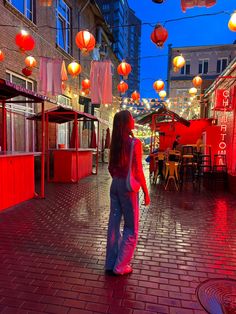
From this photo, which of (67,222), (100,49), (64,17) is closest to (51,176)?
(67,222)

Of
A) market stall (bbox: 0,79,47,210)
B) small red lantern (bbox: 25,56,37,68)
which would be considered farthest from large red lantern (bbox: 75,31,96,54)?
market stall (bbox: 0,79,47,210)

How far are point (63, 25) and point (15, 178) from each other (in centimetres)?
1087

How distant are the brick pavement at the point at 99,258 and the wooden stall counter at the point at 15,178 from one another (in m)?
0.30

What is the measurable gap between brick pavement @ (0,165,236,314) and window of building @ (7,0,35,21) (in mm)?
7685

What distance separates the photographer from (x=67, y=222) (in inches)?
211

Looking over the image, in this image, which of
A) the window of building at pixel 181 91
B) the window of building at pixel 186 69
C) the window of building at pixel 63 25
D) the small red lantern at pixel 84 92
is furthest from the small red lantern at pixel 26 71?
the window of building at pixel 186 69

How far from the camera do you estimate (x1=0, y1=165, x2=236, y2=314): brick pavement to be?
272cm

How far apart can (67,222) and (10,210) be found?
1735 mm

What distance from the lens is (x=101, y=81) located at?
33.9 ft

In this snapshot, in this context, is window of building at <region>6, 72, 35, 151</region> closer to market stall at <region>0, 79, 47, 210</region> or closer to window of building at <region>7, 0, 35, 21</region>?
market stall at <region>0, 79, 47, 210</region>

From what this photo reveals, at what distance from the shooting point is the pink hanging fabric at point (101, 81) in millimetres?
10273

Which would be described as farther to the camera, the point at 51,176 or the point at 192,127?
the point at 192,127

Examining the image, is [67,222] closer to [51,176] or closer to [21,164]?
[21,164]

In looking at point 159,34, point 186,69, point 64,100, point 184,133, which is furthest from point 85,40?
point 186,69
